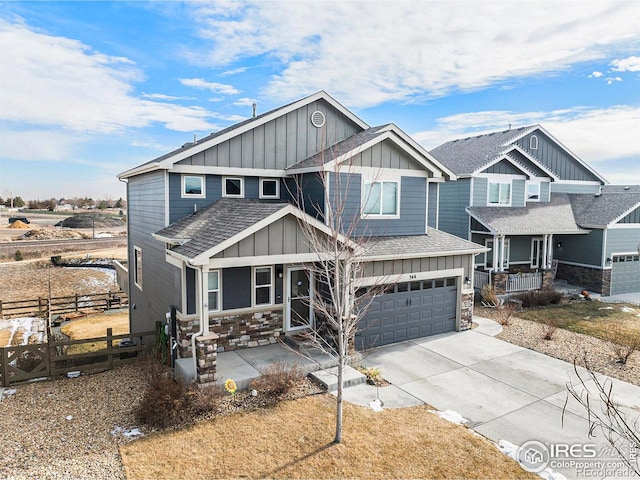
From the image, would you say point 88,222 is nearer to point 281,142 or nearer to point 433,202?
point 281,142

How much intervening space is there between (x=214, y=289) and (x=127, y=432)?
4249 mm

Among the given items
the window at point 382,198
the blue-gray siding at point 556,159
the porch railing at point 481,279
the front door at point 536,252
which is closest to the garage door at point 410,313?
the window at point 382,198

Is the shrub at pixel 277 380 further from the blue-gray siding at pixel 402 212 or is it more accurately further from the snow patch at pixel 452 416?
the blue-gray siding at pixel 402 212

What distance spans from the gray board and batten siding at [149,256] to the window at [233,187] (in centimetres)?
184

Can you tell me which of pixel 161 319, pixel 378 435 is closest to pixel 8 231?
pixel 161 319

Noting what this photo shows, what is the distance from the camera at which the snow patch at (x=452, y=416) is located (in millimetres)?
8367

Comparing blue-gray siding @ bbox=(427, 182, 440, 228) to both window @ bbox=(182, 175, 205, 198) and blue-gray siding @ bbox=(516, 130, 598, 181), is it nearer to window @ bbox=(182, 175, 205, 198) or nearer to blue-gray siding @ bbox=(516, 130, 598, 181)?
window @ bbox=(182, 175, 205, 198)

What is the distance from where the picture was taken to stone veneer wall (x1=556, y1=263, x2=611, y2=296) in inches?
835

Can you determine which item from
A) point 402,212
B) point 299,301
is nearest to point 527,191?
point 402,212

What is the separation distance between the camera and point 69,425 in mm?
8273

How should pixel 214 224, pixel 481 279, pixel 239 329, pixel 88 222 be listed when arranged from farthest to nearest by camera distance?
pixel 88 222 < pixel 481 279 < pixel 239 329 < pixel 214 224

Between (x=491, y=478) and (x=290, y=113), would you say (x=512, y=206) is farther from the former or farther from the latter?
(x=491, y=478)

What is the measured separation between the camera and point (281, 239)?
33.4ft

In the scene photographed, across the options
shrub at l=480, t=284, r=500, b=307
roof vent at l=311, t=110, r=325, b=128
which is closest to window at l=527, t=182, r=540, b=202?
shrub at l=480, t=284, r=500, b=307
